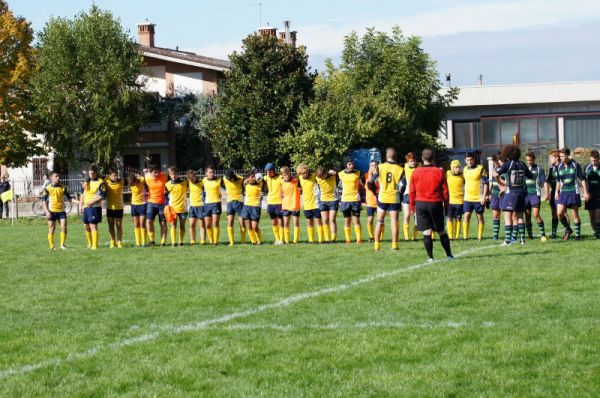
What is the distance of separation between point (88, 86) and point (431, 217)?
38.7 meters

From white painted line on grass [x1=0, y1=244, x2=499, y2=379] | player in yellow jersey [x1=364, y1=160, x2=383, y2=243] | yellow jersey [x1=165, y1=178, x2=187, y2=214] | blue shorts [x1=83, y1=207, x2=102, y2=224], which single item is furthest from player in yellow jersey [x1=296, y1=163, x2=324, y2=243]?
white painted line on grass [x1=0, y1=244, x2=499, y2=379]

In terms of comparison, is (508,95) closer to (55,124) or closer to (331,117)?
(331,117)

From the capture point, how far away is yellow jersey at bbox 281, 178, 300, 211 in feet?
76.4

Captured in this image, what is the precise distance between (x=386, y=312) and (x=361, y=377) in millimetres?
3185

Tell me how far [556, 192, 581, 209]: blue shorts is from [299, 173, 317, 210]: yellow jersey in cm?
533

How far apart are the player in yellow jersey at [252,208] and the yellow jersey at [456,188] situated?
4.18 meters

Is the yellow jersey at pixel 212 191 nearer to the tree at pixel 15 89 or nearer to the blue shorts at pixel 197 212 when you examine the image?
the blue shorts at pixel 197 212

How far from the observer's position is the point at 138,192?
78.0ft

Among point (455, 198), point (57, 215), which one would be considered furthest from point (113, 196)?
point (455, 198)

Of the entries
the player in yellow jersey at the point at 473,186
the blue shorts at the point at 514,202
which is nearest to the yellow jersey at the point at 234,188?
the player in yellow jersey at the point at 473,186

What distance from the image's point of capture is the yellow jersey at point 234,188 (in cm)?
2334

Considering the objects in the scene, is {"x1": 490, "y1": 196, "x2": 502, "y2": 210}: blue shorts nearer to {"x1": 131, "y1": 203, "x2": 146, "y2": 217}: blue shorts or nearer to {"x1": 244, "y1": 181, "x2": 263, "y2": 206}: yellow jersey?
{"x1": 244, "y1": 181, "x2": 263, "y2": 206}: yellow jersey

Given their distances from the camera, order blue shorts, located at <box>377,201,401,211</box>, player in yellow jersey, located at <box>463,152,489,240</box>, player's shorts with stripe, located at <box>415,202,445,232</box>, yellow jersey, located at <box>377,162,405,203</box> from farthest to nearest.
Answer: player in yellow jersey, located at <box>463,152,489,240</box> < yellow jersey, located at <box>377,162,405,203</box> < blue shorts, located at <box>377,201,401,211</box> < player's shorts with stripe, located at <box>415,202,445,232</box>

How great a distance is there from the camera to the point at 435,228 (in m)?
16.1
